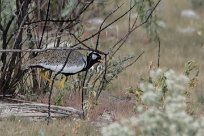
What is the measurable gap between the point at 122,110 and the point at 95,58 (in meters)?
0.85

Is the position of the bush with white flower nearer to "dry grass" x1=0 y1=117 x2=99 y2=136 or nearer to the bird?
"dry grass" x1=0 y1=117 x2=99 y2=136

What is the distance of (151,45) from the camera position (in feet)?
49.8

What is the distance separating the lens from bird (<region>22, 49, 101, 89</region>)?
25.6 ft

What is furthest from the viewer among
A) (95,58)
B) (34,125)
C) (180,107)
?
(95,58)

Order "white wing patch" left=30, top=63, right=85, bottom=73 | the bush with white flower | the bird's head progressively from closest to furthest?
the bush with white flower
"white wing patch" left=30, top=63, right=85, bottom=73
the bird's head

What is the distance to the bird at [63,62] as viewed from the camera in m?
7.80

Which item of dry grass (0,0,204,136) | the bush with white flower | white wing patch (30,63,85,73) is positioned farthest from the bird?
the bush with white flower

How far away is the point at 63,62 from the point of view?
788 centimetres

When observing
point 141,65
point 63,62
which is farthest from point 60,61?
point 141,65

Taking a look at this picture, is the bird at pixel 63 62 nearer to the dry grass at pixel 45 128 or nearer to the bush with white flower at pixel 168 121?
the dry grass at pixel 45 128

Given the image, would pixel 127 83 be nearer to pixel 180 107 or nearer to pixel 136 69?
pixel 136 69

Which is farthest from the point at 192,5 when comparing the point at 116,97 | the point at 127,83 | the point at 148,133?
the point at 148,133

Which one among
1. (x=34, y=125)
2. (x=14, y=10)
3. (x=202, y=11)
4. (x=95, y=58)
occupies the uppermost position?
(x=202, y=11)

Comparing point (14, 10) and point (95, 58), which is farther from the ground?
point (14, 10)
